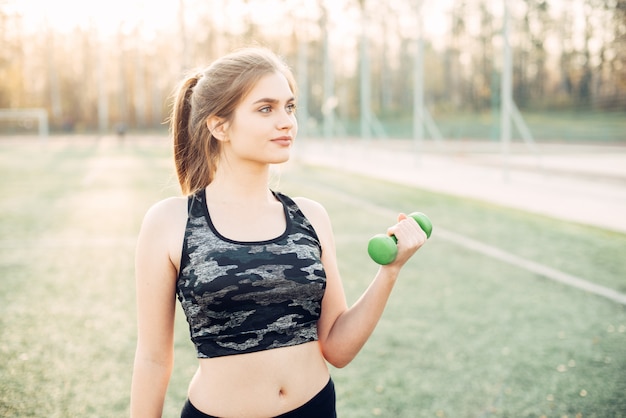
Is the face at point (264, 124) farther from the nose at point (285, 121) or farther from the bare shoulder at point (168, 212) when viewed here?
the bare shoulder at point (168, 212)

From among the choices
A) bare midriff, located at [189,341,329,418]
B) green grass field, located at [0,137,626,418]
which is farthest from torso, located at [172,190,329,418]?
green grass field, located at [0,137,626,418]

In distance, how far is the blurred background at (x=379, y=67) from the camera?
47625 mm

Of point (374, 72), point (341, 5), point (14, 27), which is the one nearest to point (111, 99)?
point (14, 27)

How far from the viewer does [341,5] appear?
32.4 meters

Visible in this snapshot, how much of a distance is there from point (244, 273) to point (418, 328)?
12.4ft

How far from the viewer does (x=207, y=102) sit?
2092 mm

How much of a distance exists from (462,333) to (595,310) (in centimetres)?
146

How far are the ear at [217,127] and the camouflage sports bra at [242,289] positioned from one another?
26cm

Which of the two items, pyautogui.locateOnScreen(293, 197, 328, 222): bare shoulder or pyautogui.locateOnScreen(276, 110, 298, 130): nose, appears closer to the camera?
pyautogui.locateOnScreen(276, 110, 298, 130): nose

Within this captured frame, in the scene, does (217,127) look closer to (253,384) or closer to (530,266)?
(253,384)

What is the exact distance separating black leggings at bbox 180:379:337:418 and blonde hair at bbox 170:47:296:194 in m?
0.71

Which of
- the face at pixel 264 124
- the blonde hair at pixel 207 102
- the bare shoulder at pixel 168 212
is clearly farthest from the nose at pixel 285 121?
the bare shoulder at pixel 168 212

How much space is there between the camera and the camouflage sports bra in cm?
192

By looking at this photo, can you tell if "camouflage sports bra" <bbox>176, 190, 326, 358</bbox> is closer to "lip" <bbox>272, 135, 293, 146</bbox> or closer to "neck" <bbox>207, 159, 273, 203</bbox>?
"neck" <bbox>207, 159, 273, 203</bbox>
